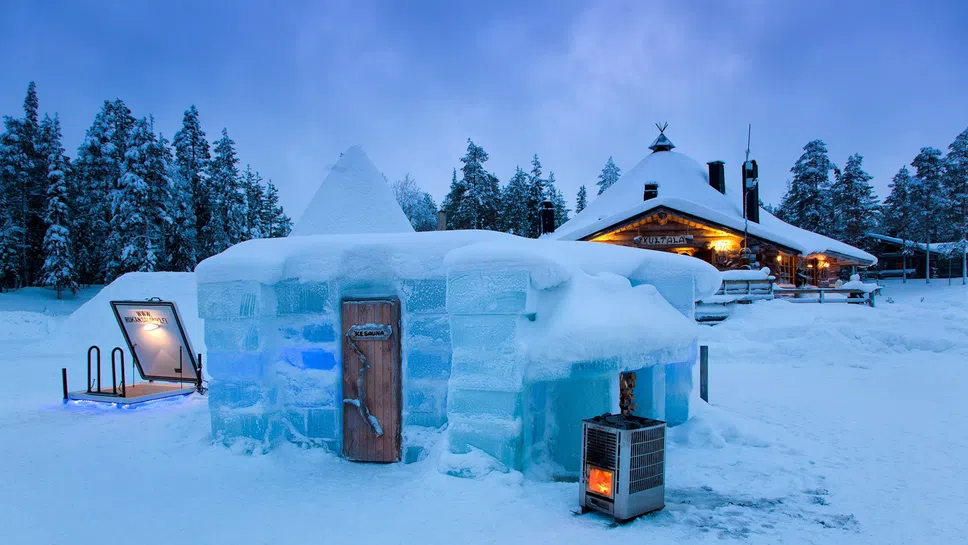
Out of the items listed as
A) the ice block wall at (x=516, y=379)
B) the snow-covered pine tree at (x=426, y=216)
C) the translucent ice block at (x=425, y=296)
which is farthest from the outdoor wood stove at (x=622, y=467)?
the snow-covered pine tree at (x=426, y=216)

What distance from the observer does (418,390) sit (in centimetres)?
654

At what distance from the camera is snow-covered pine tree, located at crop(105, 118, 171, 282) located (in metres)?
29.2

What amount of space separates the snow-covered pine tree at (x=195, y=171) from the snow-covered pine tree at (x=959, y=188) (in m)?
45.8

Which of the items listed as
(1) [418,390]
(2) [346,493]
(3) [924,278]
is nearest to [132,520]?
(2) [346,493]

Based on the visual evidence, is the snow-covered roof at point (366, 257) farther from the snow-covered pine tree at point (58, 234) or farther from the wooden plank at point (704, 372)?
the snow-covered pine tree at point (58, 234)

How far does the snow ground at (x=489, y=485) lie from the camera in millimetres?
4633

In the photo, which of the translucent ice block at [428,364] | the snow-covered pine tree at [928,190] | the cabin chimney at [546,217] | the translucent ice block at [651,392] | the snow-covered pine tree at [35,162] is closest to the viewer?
the translucent ice block at [428,364]

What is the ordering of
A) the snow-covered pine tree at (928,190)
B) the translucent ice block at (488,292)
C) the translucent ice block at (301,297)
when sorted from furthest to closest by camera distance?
the snow-covered pine tree at (928,190) → the translucent ice block at (301,297) → the translucent ice block at (488,292)

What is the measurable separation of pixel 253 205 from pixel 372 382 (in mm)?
36422

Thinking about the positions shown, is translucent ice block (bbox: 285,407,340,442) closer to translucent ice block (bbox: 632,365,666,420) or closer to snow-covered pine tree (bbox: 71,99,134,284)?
translucent ice block (bbox: 632,365,666,420)

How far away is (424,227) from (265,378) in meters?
39.7

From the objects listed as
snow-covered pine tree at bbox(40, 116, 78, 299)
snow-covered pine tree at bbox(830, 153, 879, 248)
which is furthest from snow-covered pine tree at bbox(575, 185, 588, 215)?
snow-covered pine tree at bbox(40, 116, 78, 299)

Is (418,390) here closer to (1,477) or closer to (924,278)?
(1,477)

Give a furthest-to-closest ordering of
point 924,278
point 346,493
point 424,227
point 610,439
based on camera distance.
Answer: point 424,227 < point 924,278 < point 346,493 < point 610,439
